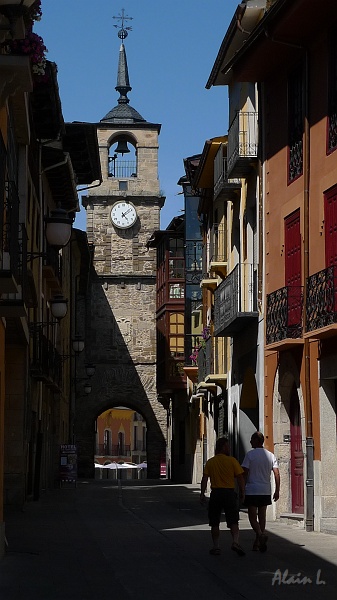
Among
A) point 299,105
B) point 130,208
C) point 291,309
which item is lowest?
point 291,309

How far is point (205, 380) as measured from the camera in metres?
36.8

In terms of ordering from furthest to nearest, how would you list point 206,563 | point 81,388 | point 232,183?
point 81,388 < point 232,183 < point 206,563

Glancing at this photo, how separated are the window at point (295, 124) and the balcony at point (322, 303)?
9.10ft

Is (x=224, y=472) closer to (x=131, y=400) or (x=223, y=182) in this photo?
(x=223, y=182)

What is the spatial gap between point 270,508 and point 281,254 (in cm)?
494

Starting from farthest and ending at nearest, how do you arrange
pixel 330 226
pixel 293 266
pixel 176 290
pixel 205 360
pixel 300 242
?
pixel 176 290 → pixel 205 360 → pixel 293 266 → pixel 300 242 → pixel 330 226

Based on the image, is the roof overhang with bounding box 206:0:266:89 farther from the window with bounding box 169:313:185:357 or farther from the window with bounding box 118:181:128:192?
the window with bounding box 118:181:128:192

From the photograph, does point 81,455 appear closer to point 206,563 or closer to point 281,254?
point 281,254

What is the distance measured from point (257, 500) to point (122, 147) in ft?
176

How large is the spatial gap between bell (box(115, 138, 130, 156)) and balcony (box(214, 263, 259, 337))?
39981mm

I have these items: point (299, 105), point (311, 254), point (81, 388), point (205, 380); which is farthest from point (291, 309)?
point (81, 388)

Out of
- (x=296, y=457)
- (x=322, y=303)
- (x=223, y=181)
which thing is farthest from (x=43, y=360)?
(x=322, y=303)

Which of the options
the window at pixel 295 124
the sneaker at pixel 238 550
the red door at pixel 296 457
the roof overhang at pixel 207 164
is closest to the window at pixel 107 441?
the roof overhang at pixel 207 164

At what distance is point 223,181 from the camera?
2986 cm
